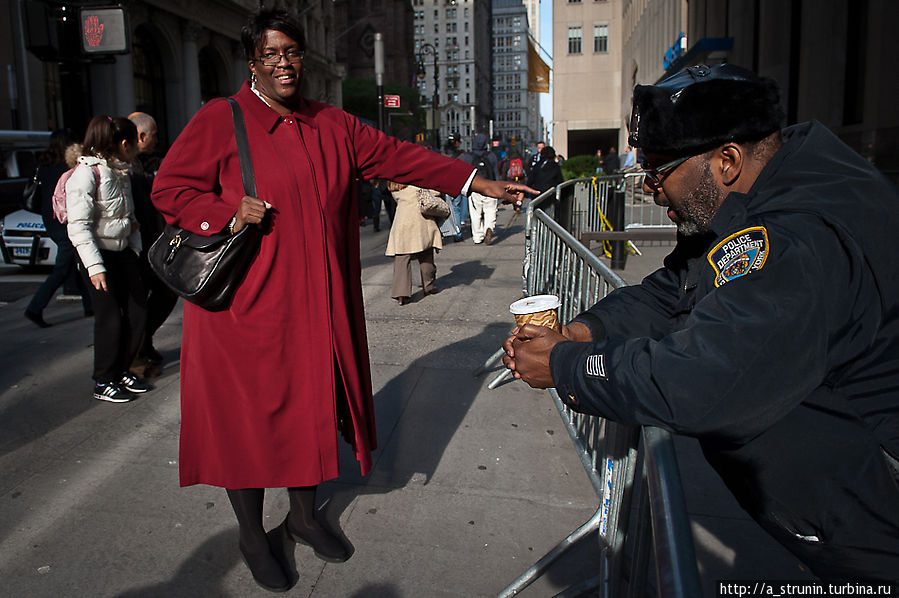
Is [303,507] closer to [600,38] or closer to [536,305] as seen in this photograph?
[536,305]

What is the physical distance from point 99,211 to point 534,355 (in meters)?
4.08

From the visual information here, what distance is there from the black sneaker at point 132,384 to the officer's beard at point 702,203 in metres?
4.40

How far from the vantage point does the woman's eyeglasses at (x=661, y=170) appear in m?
1.74

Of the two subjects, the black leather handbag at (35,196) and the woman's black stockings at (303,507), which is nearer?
the woman's black stockings at (303,507)

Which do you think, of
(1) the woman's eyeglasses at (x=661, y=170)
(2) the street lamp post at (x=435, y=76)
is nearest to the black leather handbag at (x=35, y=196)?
(1) the woman's eyeglasses at (x=661, y=170)

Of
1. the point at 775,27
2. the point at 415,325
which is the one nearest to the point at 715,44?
the point at 775,27

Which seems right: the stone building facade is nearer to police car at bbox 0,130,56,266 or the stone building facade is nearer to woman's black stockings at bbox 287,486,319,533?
police car at bbox 0,130,56,266

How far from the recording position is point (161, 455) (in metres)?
4.21

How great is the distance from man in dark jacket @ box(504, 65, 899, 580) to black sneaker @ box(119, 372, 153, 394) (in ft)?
13.8

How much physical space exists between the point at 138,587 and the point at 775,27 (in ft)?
60.9

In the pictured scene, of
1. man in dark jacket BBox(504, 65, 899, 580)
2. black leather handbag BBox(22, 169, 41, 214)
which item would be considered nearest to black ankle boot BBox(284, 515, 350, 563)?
man in dark jacket BBox(504, 65, 899, 580)

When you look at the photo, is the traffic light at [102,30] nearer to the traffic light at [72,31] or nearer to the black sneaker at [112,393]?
the traffic light at [72,31]

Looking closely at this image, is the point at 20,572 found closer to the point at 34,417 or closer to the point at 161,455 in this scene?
the point at 161,455

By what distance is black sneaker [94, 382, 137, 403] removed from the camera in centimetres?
503
